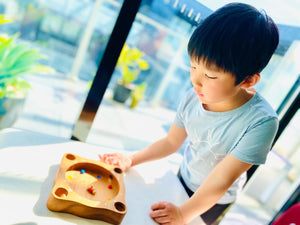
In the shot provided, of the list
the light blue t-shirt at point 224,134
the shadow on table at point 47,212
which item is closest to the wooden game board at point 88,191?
the shadow on table at point 47,212

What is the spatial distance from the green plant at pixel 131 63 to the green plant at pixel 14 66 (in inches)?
42.7

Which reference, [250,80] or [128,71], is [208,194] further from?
[128,71]

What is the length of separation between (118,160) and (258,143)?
0.52 meters

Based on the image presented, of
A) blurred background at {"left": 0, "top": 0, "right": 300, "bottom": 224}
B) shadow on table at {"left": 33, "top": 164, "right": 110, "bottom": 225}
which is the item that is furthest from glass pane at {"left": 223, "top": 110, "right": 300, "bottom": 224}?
shadow on table at {"left": 33, "top": 164, "right": 110, "bottom": 225}

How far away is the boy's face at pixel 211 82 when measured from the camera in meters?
0.64

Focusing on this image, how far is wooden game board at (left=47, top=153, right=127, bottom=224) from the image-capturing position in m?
0.57

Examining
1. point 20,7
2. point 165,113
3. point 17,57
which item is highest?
point 20,7

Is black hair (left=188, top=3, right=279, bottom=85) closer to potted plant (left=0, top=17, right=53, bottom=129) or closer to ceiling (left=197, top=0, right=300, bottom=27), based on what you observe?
ceiling (left=197, top=0, right=300, bottom=27)

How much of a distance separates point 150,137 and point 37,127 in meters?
1.21

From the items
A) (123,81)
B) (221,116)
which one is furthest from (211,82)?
(123,81)

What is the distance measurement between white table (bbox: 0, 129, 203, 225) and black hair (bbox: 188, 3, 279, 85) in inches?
20.4

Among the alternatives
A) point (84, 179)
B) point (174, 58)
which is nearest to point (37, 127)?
point (84, 179)

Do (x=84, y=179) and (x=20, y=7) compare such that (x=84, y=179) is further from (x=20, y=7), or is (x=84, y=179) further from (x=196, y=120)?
(x=20, y=7)

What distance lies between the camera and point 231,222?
1979 mm
